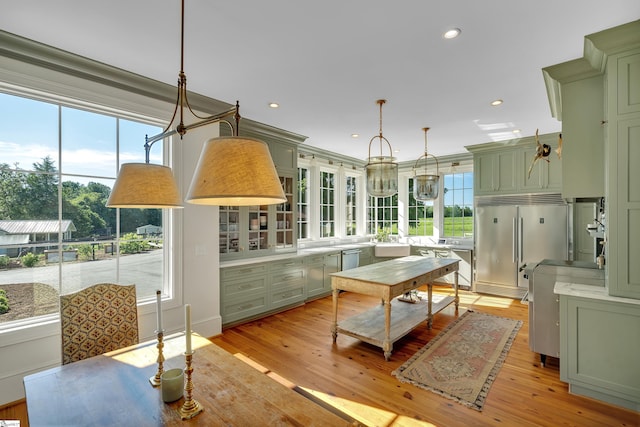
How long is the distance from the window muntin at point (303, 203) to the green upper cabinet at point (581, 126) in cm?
380

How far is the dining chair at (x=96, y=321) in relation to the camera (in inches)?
71.9

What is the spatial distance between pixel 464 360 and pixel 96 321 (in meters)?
3.09

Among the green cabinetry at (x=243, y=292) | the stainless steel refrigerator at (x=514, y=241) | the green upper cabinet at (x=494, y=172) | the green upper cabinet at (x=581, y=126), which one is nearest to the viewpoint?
the green upper cabinet at (x=581, y=126)

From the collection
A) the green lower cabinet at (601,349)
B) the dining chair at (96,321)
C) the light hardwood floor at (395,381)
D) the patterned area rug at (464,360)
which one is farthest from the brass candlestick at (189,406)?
the green lower cabinet at (601,349)

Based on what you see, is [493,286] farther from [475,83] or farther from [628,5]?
[628,5]

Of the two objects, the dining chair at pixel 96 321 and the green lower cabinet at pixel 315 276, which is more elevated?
the dining chair at pixel 96 321

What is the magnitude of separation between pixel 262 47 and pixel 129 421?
2367mm

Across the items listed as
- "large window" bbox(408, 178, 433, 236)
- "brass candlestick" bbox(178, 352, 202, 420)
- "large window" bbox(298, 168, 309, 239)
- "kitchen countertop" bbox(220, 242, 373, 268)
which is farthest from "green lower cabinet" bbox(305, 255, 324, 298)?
"brass candlestick" bbox(178, 352, 202, 420)

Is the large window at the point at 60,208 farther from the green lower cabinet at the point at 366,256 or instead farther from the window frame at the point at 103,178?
the green lower cabinet at the point at 366,256

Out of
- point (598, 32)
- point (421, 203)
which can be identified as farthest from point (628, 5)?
point (421, 203)

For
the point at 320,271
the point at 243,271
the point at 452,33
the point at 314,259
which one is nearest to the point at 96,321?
the point at 243,271

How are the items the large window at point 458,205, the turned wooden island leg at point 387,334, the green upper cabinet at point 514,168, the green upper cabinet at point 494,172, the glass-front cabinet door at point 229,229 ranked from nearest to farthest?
the turned wooden island leg at point 387,334, the glass-front cabinet door at point 229,229, the green upper cabinet at point 514,168, the green upper cabinet at point 494,172, the large window at point 458,205

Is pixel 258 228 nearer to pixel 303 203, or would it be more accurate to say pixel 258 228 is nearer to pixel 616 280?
pixel 303 203

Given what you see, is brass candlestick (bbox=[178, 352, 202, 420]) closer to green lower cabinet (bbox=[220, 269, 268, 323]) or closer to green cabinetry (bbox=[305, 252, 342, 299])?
green lower cabinet (bbox=[220, 269, 268, 323])
